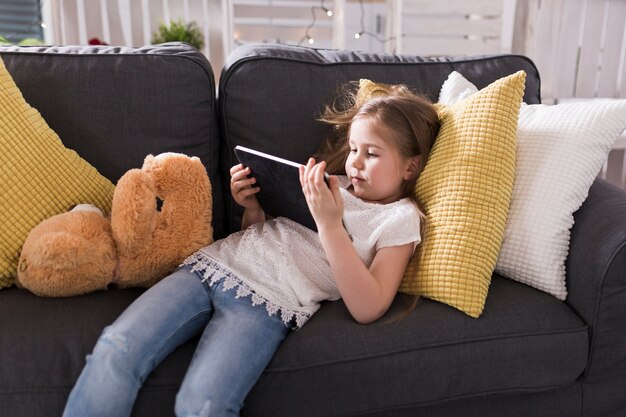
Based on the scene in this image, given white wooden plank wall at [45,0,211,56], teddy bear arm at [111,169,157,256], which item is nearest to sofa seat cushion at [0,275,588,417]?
teddy bear arm at [111,169,157,256]

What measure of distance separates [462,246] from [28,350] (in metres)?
0.85

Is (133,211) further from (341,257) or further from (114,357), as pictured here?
(341,257)

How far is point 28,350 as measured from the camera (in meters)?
1.09

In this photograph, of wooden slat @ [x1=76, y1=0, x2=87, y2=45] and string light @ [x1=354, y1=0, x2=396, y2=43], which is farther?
string light @ [x1=354, y1=0, x2=396, y2=43]

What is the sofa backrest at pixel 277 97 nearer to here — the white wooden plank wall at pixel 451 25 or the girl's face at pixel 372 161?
the girl's face at pixel 372 161

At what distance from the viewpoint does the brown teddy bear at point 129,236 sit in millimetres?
1196

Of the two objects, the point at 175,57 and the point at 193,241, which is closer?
the point at 193,241

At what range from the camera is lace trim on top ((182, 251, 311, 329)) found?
3.87 feet

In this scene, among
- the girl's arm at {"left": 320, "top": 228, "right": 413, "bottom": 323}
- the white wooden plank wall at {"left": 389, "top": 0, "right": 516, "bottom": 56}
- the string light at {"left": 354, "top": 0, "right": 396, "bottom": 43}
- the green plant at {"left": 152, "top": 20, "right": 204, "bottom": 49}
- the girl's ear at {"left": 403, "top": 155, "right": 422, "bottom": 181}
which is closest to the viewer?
the girl's arm at {"left": 320, "top": 228, "right": 413, "bottom": 323}

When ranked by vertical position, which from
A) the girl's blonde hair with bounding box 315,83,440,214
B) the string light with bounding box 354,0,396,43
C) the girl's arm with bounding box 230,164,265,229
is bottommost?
the girl's arm with bounding box 230,164,265,229

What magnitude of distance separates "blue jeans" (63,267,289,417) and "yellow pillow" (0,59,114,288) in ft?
1.04

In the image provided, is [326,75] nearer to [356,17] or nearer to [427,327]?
[427,327]

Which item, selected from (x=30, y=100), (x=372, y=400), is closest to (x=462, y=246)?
(x=372, y=400)

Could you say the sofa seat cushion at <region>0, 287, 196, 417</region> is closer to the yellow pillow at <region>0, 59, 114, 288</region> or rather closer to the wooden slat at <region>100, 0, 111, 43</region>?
the yellow pillow at <region>0, 59, 114, 288</region>
